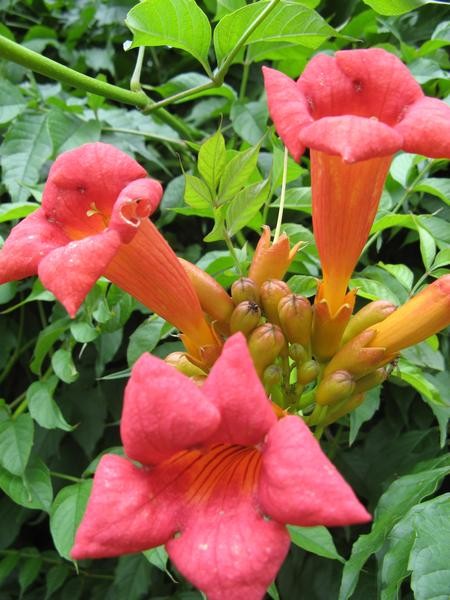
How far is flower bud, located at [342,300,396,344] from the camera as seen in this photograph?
5.65 feet

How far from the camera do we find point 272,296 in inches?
66.6

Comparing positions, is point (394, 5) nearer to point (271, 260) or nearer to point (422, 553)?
point (271, 260)

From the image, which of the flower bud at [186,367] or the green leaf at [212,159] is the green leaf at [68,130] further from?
the flower bud at [186,367]

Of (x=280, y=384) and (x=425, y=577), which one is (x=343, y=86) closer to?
(x=280, y=384)

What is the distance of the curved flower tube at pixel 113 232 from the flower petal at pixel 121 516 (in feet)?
1.35

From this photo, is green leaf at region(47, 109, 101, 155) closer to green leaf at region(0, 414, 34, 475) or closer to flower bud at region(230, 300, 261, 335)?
green leaf at region(0, 414, 34, 475)

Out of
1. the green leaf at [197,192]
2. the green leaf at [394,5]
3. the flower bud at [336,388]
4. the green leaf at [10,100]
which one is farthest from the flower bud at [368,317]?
the green leaf at [10,100]

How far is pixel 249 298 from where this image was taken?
171 cm

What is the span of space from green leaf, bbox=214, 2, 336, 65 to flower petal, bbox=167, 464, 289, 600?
123 cm

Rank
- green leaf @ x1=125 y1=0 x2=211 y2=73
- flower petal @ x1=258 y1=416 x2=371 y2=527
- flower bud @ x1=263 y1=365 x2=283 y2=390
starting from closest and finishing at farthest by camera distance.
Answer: flower petal @ x1=258 y1=416 x2=371 y2=527
flower bud @ x1=263 y1=365 x2=283 y2=390
green leaf @ x1=125 y1=0 x2=211 y2=73

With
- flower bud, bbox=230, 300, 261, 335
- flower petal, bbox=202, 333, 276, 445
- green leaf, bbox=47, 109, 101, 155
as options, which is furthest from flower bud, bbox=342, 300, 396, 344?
green leaf, bbox=47, 109, 101, 155

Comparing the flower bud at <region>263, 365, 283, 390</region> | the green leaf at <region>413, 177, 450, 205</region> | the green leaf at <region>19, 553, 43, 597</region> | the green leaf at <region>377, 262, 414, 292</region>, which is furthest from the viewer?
the green leaf at <region>19, 553, 43, 597</region>

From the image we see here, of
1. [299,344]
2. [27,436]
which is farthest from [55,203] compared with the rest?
[27,436]

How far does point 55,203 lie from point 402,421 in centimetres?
161
